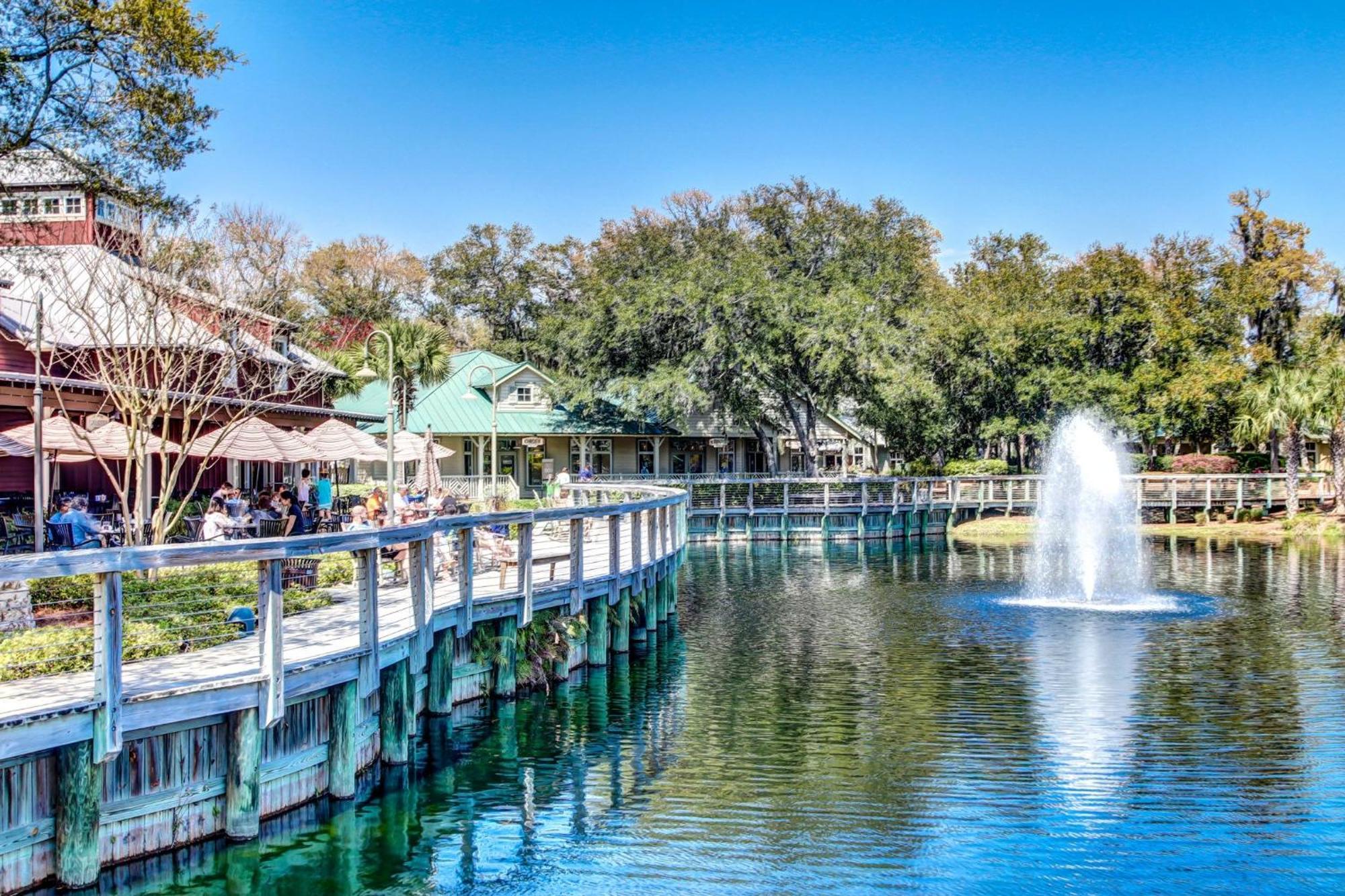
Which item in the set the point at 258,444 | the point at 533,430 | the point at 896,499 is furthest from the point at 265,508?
the point at 896,499

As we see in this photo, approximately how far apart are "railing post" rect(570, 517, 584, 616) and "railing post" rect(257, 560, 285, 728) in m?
6.86

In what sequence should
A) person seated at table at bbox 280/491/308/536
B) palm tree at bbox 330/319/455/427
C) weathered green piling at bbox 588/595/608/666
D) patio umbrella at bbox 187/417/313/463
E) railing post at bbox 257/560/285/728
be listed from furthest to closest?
palm tree at bbox 330/319/455/427 → patio umbrella at bbox 187/417/313/463 → person seated at table at bbox 280/491/308/536 → weathered green piling at bbox 588/595/608/666 → railing post at bbox 257/560/285/728

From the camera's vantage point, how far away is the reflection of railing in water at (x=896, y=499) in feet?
146

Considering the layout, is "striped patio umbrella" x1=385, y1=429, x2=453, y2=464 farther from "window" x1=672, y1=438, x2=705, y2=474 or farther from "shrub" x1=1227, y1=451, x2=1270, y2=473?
"shrub" x1=1227, y1=451, x2=1270, y2=473

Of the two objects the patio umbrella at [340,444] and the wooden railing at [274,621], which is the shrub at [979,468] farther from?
the wooden railing at [274,621]

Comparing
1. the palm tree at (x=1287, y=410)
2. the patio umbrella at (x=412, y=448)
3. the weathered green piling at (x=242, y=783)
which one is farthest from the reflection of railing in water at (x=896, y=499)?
the weathered green piling at (x=242, y=783)

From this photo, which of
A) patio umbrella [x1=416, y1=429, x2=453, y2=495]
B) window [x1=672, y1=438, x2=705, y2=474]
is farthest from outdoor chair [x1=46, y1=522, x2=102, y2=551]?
window [x1=672, y1=438, x2=705, y2=474]

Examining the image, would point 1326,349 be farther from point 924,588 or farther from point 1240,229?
point 924,588

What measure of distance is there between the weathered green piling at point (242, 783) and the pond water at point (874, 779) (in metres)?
0.21

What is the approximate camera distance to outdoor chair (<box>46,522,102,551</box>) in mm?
16672

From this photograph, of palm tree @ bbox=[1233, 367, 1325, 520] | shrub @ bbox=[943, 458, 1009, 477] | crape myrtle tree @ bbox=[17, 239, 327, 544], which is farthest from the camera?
shrub @ bbox=[943, 458, 1009, 477]

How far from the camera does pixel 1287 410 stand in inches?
1731

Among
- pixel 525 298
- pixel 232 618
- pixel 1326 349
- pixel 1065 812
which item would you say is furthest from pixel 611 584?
pixel 525 298

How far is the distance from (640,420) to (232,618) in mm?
40058
